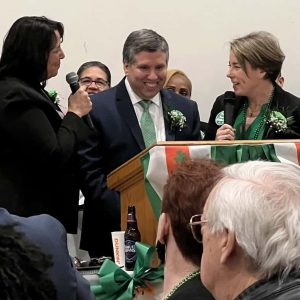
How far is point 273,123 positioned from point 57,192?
0.81m

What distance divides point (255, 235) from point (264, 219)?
3 cm

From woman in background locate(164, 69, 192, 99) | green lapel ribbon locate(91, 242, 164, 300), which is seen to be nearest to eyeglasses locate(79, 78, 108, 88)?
woman in background locate(164, 69, 192, 99)

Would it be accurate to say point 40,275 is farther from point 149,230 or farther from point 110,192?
point 110,192

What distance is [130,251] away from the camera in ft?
7.04

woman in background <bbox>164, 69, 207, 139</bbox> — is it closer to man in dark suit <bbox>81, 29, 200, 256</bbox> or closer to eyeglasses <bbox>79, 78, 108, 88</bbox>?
eyeglasses <bbox>79, 78, 108, 88</bbox>

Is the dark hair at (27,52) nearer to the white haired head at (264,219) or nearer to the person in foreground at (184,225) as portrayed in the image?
the person in foreground at (184,225)

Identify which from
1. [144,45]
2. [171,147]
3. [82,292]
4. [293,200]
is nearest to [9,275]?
[82,292]

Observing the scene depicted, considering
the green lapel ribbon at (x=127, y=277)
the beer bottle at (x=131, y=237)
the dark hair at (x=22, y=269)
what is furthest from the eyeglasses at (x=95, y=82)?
the dark hair at (x=22, y=269)

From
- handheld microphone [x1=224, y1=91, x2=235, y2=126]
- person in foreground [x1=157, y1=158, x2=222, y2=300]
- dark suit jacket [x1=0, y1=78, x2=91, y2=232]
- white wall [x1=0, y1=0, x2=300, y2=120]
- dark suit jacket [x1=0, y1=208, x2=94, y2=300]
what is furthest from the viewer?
white wall [x1=0, y1=0, x2=300, y2=120]

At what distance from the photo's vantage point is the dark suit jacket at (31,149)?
8.41 feet

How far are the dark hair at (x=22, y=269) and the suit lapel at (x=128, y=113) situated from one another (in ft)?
5.82

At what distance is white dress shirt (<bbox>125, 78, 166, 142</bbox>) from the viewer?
9.66 feet

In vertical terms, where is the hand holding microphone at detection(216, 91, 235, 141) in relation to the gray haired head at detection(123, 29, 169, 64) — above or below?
below

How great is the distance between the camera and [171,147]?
79.7 inches
